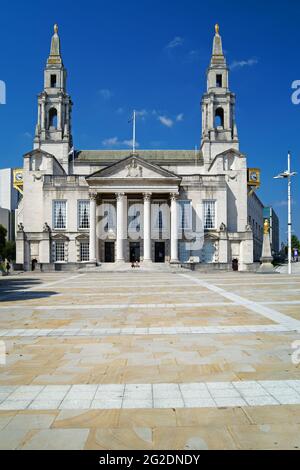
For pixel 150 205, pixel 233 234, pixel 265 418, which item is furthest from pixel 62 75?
pixel 265 418

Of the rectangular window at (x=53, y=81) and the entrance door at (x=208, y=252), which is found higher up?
the rectangular window at (x=53, y=81)

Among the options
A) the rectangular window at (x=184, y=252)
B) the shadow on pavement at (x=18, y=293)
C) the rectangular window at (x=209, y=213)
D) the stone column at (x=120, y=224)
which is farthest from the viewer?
the rectangular window at (x=209, y=213)

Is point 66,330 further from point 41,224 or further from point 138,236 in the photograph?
point 41,224

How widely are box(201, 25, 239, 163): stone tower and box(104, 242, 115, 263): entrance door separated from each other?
2437 centimetres


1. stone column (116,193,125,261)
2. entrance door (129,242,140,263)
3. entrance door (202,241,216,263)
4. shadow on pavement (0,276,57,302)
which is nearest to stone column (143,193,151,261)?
stone column (116,193,125,261)

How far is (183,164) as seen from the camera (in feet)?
220

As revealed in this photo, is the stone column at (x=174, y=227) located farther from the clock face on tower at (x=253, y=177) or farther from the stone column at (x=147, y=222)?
the clock face on tower at (x=253, y=177)

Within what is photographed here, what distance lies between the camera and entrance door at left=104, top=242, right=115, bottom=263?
55.8 metres

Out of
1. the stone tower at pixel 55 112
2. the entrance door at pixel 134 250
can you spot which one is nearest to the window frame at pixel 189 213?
the entrance door at pixel 134 250

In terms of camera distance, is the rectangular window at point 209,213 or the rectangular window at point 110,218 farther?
the rectangular window at point 209,213

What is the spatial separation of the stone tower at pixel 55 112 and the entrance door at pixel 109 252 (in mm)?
18987

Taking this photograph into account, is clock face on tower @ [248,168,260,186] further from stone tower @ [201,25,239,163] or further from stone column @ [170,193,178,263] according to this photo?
stone column @ [170,193,178,263]

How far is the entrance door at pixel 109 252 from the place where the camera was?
5577cm

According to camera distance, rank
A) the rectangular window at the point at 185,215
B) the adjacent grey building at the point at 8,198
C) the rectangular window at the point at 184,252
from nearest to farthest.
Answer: the rectangular window at the point at 184,252, the rectangular window at the point at 185,215, the adjacent grey building at the point at 8,198
